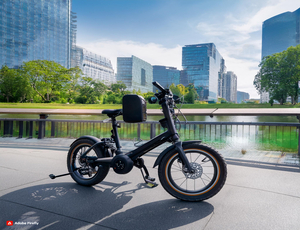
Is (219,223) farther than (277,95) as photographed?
No

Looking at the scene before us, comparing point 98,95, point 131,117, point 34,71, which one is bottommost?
point 131,117

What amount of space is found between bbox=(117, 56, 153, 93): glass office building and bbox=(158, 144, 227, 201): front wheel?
4817cm

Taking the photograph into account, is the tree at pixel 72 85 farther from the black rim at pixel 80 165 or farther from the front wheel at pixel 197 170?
the front wheel at pixel 197 170

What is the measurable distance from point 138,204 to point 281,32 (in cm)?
6376

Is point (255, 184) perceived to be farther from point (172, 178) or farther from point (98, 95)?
A: point (98, 95)

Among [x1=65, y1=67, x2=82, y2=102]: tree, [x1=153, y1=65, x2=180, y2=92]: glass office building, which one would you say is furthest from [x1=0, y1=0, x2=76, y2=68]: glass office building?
[x1=65, y1=67, x2=82, y2=102]: tree

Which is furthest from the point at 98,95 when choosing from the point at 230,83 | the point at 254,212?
the point at 230,83

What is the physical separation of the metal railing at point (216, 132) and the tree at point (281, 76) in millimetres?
14130

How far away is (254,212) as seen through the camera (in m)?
2.26

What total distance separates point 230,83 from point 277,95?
74.1m

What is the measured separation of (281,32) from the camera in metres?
53.9

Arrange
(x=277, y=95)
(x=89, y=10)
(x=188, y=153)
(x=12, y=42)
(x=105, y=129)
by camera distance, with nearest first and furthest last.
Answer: (x=188, y=153), (x=105, y=129), (x=277, y=95), (x=89, y=10), (x=12, y=42)

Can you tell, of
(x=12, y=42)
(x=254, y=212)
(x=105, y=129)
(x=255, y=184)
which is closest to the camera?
(x=254, y=212)

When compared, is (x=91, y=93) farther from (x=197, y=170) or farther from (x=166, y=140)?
(x=197, y=170)
